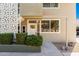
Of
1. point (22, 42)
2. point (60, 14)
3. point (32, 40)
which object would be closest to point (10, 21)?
point (22, 42)

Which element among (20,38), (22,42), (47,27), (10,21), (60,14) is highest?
(60,14)

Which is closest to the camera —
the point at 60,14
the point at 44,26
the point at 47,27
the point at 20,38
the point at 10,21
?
the point at 10,21

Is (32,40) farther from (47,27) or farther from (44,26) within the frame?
(47,27)

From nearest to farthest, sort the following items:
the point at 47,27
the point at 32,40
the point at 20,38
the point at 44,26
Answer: the point at 20,38
the point at 32,40
the point at 44,26
the point at 47,27

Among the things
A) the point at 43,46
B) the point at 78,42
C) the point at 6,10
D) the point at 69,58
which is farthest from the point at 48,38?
the point at 69,58

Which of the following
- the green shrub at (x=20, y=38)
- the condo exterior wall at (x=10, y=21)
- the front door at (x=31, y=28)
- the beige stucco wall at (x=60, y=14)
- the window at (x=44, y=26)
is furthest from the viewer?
the beige stucco wall at (x=60, y=14)

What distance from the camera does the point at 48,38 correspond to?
7.39 meters

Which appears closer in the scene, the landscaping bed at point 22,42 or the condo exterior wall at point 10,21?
the condo exterior wall at point 10,21

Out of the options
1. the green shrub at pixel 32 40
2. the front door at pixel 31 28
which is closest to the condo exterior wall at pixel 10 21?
the front door at pixel 31 28

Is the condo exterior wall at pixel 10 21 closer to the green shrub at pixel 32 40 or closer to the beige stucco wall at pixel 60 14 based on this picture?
the green shrub at pixel 32 40

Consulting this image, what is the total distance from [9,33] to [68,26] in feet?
9.06

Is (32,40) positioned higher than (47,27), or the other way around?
(47,27)

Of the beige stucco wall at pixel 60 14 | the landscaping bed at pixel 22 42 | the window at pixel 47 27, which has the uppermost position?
the beige stucco wall at pixel 60 14

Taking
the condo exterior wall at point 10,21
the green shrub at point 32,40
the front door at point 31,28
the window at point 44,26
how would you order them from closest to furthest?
the condo exterior wall at point 10,21 < the front door at point 31,28 < the green shrub at point 32,40 < the window at point 44,26
